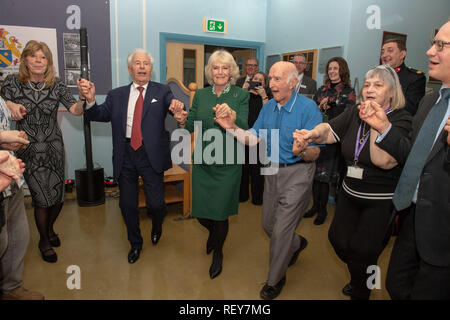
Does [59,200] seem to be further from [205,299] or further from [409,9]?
[409,9]

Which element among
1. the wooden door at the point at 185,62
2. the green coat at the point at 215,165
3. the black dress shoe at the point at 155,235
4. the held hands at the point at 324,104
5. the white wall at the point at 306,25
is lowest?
the black dress shoe at the point at 155,235

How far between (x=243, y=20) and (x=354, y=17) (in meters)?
1.82

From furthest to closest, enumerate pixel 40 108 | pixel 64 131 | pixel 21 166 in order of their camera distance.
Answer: pixel 64 131 < pixel 40 108 < pixel 21 166

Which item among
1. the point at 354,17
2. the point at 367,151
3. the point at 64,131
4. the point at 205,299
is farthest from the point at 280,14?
the point at 205,299

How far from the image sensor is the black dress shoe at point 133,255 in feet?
8.39

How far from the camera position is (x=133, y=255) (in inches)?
102

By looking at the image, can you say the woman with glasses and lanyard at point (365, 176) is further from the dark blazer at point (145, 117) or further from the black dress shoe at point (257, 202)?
the black dress shoe at point (257, 202)

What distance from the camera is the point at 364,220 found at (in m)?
1.74

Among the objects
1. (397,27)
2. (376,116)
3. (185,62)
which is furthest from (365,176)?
(185,62)

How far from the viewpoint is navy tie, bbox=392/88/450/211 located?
1.33 metres

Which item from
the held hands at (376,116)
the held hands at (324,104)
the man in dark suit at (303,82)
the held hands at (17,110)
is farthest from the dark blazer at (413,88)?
the held hands at (17,110)

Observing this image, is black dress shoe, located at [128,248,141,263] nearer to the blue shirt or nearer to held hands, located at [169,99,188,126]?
held hands, located at [169,99,188,126]

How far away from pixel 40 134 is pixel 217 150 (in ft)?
4.40

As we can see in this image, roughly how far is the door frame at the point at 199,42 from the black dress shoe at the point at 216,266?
123 inches
